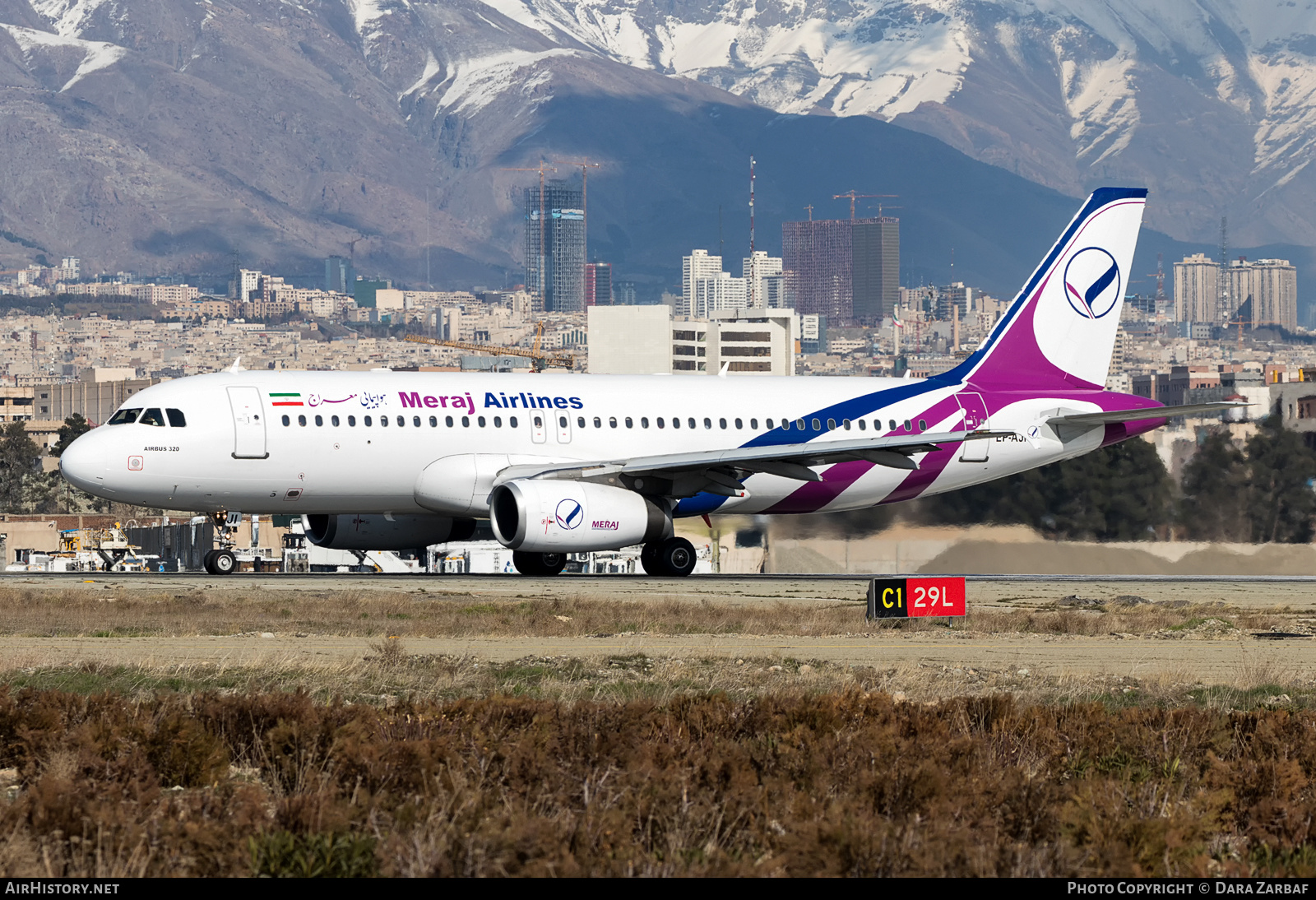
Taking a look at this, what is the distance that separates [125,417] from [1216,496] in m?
29.4

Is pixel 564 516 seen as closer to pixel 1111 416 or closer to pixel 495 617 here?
pixel 495 617

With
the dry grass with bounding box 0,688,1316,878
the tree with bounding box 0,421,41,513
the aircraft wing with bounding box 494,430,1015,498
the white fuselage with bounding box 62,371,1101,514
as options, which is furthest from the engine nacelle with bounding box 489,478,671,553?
the tree with bounding box 0,421,41,513

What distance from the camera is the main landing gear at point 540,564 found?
→ 40781 millimetres

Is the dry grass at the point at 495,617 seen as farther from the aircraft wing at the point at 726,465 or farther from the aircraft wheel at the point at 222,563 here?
the aircraft wheel at the point at 222,563

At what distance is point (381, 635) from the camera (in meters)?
26.0

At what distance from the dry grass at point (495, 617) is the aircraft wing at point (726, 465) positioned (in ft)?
17.1

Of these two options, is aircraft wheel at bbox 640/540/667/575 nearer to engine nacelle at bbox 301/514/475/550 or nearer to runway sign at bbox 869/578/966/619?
engine nacelle at bbox 301/514/475/550

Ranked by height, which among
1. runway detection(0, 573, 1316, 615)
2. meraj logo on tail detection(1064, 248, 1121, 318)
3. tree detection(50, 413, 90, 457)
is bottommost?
runway detection(0, 573, 1316, 615)

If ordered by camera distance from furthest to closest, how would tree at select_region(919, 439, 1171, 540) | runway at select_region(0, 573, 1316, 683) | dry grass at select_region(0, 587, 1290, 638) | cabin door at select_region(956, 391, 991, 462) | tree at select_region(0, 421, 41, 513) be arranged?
tree at select_region(0, 421, 41, 513)
tree at select_region(919, 439, 1171, 540)
cabin door at select_region(956, 391, 991, 462)
dry grass at select_region(0, 587, 1290, 638)
runway at select_region(0, 573, 1316, 683)

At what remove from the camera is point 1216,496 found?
51.9 meters

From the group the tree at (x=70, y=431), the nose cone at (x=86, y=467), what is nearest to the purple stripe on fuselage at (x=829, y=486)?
the nose cone at (x=86, y=467)

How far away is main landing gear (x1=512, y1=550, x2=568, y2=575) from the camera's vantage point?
40.8m

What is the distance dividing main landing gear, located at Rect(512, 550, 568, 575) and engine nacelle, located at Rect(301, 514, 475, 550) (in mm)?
1330

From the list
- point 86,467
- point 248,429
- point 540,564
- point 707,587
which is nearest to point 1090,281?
point 707,587
